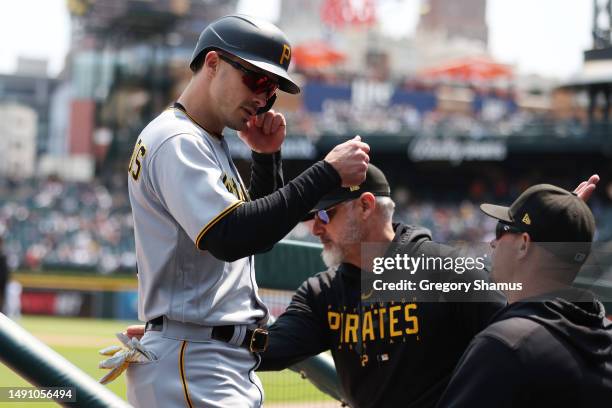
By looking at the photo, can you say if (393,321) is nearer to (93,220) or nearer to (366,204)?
(366,204)

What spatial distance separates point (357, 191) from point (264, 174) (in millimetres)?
500

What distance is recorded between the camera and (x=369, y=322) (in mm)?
2932

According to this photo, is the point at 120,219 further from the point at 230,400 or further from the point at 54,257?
the point at 230,400

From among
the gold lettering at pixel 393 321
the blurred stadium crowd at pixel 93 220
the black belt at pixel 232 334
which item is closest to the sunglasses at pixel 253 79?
the black belt at pixel 232 334

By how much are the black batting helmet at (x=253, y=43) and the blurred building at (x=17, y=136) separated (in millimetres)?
73414

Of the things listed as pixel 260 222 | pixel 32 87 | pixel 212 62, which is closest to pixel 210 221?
pixel 260 222

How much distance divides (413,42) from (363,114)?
80.9ft

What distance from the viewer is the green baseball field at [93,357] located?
4.44m

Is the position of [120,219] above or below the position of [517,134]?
below

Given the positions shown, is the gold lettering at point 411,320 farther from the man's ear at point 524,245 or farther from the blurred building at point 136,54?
the blurred building at point 136,54

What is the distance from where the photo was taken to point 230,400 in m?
2.18

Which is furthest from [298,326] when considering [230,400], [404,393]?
[230,400]

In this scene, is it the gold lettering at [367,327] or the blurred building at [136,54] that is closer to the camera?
the gold lettering at [367,327]

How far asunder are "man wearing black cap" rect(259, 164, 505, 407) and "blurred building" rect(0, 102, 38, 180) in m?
72.8
